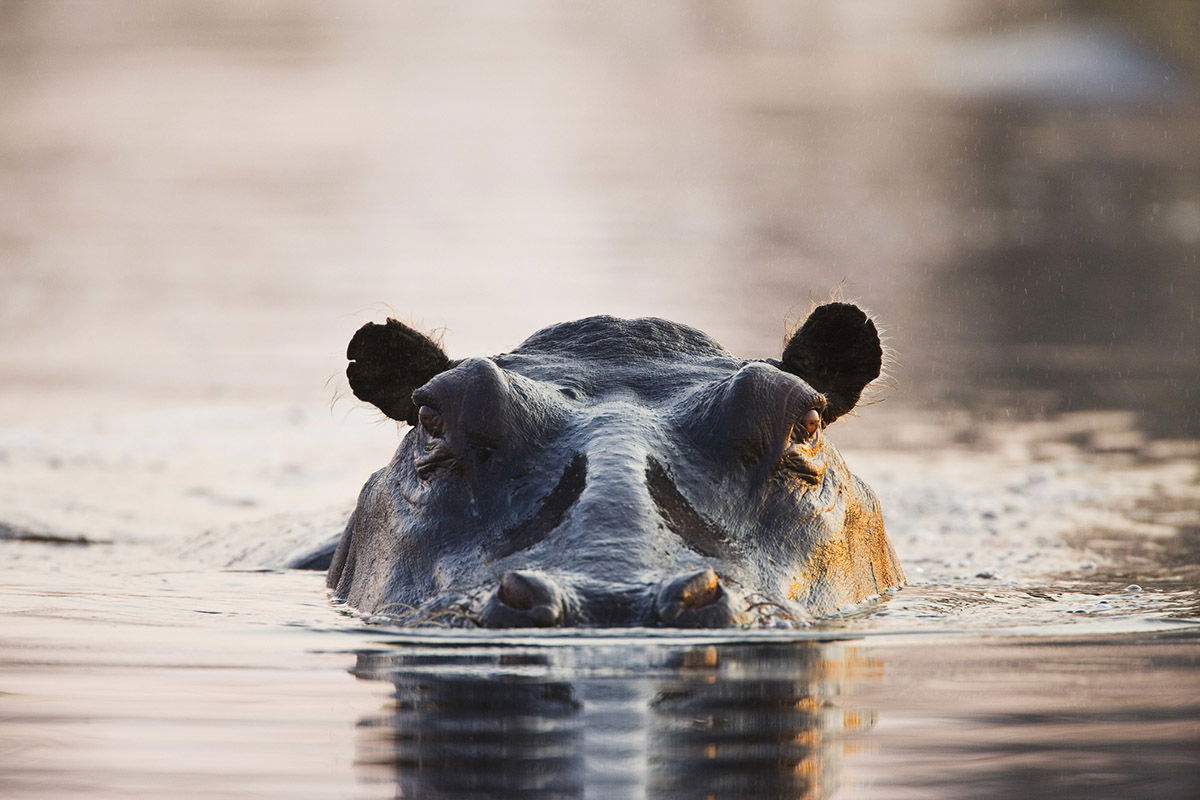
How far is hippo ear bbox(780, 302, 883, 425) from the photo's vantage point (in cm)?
898

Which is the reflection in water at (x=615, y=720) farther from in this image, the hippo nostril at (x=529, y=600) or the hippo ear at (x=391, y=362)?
the hippo ear at (x=391, y=362)

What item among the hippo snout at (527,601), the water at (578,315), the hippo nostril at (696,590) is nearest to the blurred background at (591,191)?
the water at (578,315)

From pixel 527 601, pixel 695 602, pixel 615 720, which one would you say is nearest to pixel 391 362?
pixel 527 601

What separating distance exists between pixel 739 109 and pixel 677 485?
130 ft

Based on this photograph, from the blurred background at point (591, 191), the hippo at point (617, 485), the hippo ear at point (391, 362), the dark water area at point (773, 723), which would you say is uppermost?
the blurred background at point (591, 191)

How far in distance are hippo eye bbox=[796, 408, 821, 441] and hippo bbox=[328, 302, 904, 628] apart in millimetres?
17

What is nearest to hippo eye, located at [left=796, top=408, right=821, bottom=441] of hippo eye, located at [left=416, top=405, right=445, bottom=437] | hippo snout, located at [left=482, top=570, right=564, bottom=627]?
hippo eye, located at [left=416, top=405, right=445, bottom=437]

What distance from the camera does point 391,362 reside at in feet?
29.5

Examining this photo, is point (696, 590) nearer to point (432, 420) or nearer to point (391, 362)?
point (432, 420)

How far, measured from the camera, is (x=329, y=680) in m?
6.57

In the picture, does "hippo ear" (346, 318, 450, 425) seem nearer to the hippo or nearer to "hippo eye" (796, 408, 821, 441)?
the hippo

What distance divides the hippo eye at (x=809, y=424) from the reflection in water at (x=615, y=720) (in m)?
1.36

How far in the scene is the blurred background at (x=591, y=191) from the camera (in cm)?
2188

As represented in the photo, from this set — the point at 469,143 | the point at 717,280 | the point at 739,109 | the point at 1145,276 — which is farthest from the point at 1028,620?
the point at 739,109
